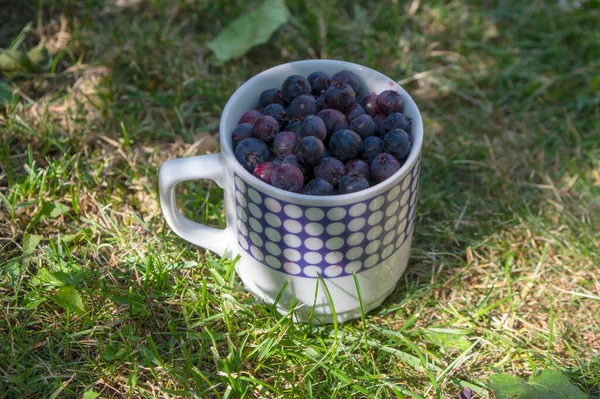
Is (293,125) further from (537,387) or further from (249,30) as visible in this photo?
(249,30)

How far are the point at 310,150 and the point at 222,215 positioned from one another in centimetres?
60

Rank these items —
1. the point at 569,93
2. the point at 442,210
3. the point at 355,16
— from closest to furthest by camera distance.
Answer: the point at 442,210 < the point at 569,93 < the point at 355,16

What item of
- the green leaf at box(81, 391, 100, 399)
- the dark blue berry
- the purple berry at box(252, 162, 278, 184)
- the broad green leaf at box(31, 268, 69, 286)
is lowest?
the green leaf at box(81, 391, 100, 399)

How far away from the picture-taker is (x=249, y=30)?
2504 mm

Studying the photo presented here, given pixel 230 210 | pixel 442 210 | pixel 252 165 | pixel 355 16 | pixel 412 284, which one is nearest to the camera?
pixel 252 165

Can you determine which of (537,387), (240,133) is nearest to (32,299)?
(240,133)

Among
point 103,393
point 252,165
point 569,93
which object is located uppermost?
point 252,165

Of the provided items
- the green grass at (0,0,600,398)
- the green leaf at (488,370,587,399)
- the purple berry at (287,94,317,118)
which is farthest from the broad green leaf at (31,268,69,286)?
the green leaf at (488,370,587,399)

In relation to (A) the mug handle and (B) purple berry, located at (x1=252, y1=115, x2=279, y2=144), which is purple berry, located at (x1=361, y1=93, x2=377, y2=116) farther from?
(A) the mug handle

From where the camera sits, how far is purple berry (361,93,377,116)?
1608 millimetres

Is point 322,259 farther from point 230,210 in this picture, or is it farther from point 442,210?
point 442,210

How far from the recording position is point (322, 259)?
1.50 m

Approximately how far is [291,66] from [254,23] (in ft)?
2.90

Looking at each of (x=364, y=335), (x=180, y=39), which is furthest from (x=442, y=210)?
(x=180, y=39)
